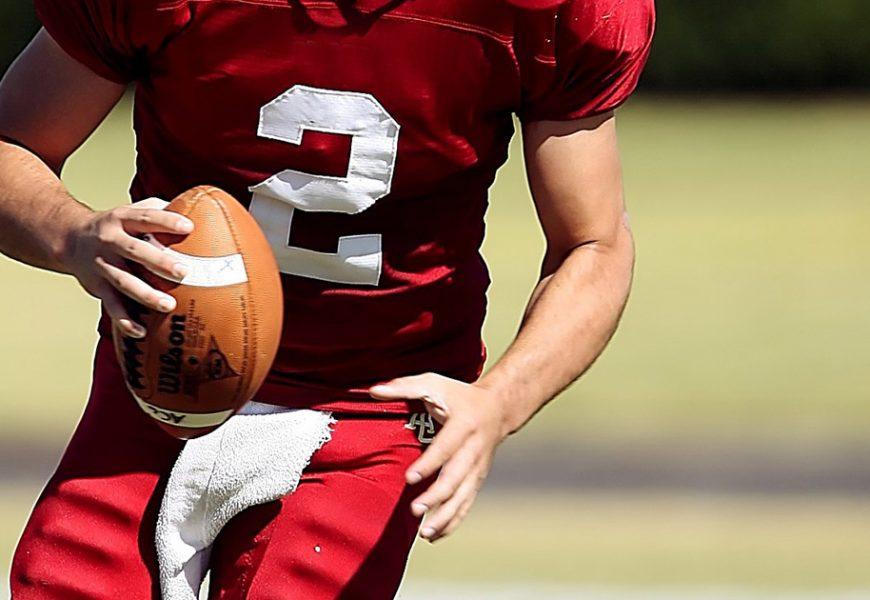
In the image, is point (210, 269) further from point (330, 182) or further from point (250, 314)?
point (330, 182)

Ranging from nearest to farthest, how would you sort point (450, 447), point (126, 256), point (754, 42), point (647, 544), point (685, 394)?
point (126, 256)
point (450, 447)
point (647, 544)
point (685, 394)
point (754, 42)

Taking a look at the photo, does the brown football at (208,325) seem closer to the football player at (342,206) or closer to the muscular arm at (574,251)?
the football player at (342,206)

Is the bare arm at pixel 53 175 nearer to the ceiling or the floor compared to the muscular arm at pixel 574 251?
nearer to the ceiling

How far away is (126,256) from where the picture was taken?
264cm

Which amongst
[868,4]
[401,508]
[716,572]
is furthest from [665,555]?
[868,4]

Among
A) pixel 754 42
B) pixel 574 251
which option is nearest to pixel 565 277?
pixel 574 251

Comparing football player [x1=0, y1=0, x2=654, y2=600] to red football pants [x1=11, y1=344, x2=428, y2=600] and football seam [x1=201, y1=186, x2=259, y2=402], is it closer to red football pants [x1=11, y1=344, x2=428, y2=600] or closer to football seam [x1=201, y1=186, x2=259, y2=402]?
red football pants [x1=11, y1=344, x2=428, y2=600]

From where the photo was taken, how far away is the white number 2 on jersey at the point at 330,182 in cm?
296

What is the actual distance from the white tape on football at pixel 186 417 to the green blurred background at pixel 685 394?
8.27 feet

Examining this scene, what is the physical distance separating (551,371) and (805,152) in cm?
1317

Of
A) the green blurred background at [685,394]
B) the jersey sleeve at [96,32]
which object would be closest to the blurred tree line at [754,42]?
the green blurred background at [685,394]

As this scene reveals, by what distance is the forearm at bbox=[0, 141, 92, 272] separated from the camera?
287 cm

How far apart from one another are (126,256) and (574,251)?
3.00 feet

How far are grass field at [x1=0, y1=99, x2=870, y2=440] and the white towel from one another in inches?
173
